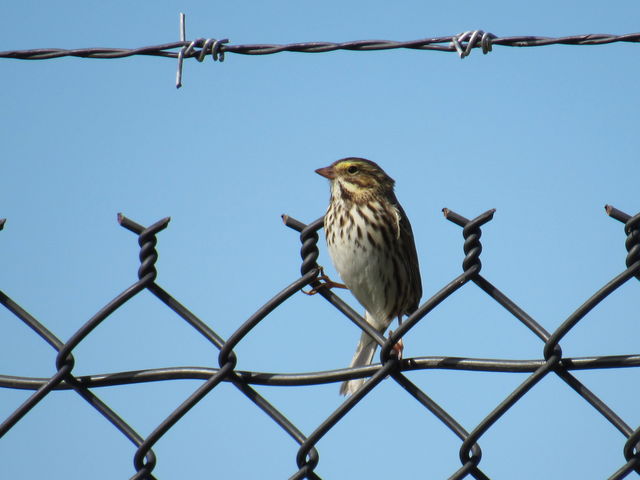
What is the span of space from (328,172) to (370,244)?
27.4 inches

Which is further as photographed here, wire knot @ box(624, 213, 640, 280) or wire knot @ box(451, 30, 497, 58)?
wire knot @ box(451, 30, 497, 58)

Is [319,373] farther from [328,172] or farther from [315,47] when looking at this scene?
[328,172]

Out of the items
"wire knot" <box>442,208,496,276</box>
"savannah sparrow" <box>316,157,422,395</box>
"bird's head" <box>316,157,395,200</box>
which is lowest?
"savannah sparrow" <box>316,157,422,395</box>

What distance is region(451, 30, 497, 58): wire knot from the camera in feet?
12.4

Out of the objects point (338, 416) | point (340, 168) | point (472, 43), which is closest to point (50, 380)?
point (338, 416)

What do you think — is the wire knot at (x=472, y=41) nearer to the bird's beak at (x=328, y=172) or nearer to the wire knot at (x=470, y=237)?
the wire knot at (x=470, y=237)

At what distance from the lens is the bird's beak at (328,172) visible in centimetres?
669

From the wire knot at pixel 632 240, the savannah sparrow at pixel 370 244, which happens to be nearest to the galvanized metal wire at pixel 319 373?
the wire knot at pixel 632 240

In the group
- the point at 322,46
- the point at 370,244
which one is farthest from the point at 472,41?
the point at 370,244

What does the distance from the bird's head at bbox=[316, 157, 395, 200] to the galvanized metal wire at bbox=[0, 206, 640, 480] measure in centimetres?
352

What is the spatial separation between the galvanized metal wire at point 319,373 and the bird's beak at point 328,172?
3.41 meters

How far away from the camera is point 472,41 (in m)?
3.78

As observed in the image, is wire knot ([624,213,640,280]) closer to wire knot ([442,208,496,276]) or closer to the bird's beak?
wire knot ([442,208,496,276])

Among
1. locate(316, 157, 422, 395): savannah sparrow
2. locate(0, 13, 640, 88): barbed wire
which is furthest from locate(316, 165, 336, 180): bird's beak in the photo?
locate(0, 13, 640, 88): barbed wire
